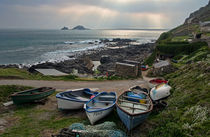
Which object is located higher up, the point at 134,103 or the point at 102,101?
the point at 134,103

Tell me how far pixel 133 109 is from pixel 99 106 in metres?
3.20

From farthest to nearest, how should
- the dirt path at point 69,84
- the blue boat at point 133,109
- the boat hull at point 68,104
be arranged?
the dirt path at point 69,84, the boat hull at point 68,104, the blue boat at point 133,109

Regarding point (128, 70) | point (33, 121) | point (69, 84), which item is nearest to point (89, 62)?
point (128, 70)

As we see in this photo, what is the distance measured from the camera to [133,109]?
10961 mm

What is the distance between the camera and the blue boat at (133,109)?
9.33 metres

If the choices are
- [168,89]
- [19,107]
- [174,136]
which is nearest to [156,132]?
[174,136]

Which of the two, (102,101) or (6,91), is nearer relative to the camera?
(102,101)

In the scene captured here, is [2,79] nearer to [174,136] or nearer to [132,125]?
[132,125]

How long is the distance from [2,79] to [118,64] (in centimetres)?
1809

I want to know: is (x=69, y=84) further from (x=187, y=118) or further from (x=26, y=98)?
(x=187, y=118)

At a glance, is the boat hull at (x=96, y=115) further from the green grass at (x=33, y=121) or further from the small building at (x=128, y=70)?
the small building at (x=128, y=70)

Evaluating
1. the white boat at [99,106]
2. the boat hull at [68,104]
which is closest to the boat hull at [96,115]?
the white boat at [99,106]

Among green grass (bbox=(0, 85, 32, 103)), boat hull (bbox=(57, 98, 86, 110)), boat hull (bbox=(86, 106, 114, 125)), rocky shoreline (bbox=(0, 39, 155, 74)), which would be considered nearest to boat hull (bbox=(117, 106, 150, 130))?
boat hull (bbox=(86, 106, 114, 125))

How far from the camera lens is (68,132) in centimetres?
884
